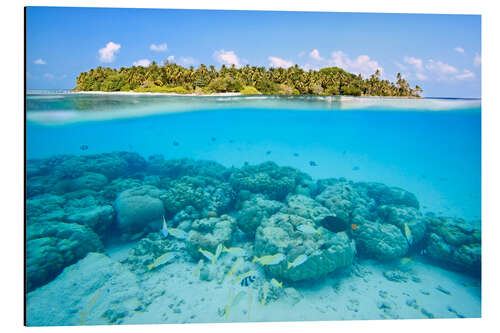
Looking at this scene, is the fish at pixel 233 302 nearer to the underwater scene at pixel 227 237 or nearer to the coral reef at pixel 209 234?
the underwater scene at pixel 227 237

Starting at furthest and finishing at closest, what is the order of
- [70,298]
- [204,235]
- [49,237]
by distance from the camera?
[204,235], [49,237], [70,298]

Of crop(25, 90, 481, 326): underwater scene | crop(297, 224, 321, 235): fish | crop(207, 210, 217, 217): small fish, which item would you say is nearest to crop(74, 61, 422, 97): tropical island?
crop(25, 90, 481, 326): underwater scene

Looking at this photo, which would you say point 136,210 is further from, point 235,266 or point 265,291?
point 265,291

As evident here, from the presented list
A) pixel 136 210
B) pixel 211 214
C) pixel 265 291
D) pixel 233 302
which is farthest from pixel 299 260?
pixel 136 210

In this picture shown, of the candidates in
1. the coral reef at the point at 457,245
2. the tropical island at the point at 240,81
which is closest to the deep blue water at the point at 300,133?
the coral reef at the point at 457,245

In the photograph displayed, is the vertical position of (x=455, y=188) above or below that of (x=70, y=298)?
above

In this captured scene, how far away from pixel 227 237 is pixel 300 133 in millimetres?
9274

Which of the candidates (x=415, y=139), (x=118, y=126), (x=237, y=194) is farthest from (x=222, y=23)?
(x=415, y=139)

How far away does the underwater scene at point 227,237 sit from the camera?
3.42 m

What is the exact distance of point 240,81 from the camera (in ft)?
18.9

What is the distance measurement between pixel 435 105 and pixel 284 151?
727 centimetres
